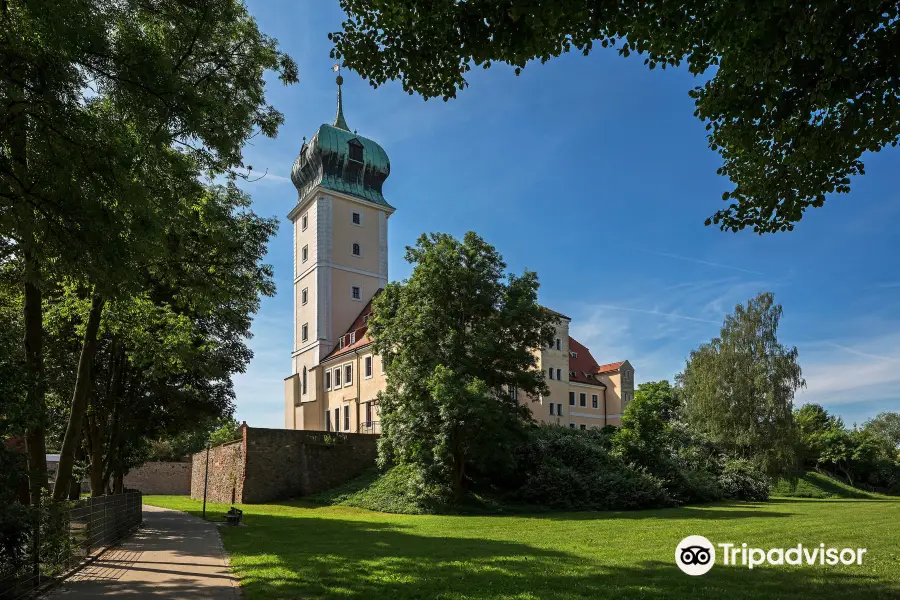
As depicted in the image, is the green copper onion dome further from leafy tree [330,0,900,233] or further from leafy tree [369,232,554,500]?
leafy tree [330,0,900,233]

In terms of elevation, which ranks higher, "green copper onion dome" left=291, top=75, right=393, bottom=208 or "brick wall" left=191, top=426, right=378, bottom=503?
"green copper onion dome" left=291, top=75, right=393, bottom=208

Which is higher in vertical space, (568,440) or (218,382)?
(218,382)

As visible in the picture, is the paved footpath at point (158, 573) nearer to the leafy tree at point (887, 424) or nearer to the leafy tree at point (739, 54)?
the leafy tree at point (739, 54)

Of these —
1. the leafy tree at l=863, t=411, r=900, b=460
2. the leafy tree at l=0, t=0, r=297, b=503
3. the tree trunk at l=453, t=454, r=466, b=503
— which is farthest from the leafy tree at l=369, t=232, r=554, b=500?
the leafy tree at l=863, t=411, r=900, b=460

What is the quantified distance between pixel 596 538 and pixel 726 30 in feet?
38.5

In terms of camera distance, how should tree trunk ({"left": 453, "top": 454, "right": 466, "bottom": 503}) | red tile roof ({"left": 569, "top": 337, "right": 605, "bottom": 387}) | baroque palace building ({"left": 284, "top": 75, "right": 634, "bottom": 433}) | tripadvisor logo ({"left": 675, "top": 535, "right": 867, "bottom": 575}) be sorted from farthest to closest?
red tile roof ({"left": 569, "top": 337, "right": 605, "bottom": 387}) → baroque palace building ({"left": 284, "top": 75, "right": 634, "bottom": 433}) → tree trunk ({"left": 453, "top": 454, "right": 466, "bottom": 503}) → tripadvisor logo ({"left": 675, "top": 535, "right": 867, "bottom": 575})

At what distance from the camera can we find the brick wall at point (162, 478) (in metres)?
57.3

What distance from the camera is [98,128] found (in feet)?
31.9

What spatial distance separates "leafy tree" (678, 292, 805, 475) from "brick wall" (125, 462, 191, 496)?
43144 mm

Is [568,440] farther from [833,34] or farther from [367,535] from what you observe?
[833,34]

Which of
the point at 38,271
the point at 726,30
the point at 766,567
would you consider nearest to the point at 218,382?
the point at 38,271

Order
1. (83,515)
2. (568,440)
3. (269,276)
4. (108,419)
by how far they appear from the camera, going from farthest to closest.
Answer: (568,440) < (108,419) < (269,276) < (83,515)

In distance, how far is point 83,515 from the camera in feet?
42.3

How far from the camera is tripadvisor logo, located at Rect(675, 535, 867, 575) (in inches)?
422
